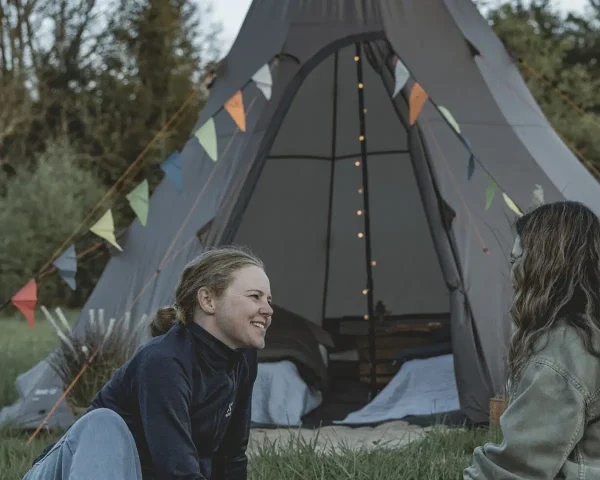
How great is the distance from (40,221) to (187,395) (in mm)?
9396

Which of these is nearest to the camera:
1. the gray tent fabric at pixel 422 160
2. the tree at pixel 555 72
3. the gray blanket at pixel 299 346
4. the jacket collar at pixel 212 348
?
the jacket collar at pixel 212 348

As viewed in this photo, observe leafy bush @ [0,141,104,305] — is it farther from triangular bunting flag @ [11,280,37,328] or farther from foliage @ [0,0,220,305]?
triangular bunting flag @ [11,280,37,328]

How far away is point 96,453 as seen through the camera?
164 cm

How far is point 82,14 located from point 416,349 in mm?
12109

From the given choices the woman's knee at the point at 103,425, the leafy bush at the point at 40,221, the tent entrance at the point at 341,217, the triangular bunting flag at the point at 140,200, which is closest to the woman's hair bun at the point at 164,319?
the woman's knee at the point at 103,425

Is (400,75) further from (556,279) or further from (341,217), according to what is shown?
(556,279)

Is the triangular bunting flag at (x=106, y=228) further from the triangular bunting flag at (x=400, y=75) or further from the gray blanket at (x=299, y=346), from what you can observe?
the triangular bunting flag at (x=400, y=75)

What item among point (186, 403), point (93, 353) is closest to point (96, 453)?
point (186, 403)

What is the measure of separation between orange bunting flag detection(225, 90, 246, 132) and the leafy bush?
22.7 ft

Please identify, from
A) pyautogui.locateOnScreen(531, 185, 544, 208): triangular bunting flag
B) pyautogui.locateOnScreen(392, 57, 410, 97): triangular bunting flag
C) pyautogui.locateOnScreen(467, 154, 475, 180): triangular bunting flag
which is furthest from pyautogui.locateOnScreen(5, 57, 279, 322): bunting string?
pyautogui.locateOnScreen(531, 185, 544, 208): triangular bunting flag

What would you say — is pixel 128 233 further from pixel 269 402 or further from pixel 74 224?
pixel 74 224

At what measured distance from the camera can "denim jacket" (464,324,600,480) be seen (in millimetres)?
1354

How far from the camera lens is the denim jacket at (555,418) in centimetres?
135

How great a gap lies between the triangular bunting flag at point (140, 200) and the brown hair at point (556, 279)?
2612mm
